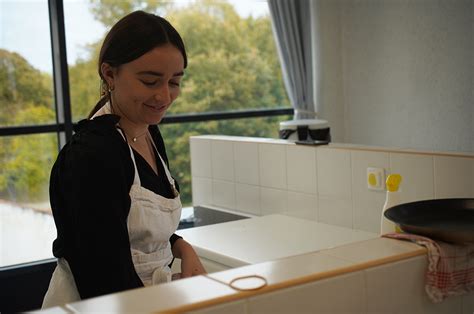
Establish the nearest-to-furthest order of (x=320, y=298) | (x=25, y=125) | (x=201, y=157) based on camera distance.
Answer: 1. (x=320, y=298)
2. (x=201, y=157)
3. (x=25, y=125)

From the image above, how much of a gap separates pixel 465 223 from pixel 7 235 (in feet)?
9.83

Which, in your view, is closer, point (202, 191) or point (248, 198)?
point (248, 198)

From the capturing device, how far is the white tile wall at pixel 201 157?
313cm

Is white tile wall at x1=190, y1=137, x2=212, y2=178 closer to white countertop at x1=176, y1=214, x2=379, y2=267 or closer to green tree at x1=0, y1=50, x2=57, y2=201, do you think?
white countertop at x1=176, y1=214, x2=379, y2=267

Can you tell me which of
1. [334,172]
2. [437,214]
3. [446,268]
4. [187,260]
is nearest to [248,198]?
[334,172]

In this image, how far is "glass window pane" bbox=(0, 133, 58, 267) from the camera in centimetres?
379

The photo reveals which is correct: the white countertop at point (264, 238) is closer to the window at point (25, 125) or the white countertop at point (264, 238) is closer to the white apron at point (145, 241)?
the white apron at point (145, 241)

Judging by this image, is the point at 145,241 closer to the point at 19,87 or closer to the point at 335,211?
the point at 335,211

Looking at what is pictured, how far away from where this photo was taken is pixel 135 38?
1352 mm

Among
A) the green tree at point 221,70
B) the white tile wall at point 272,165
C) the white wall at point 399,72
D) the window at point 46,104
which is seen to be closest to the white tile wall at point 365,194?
the white tile wall at point 272,165

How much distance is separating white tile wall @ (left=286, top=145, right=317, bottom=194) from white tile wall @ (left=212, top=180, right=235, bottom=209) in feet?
1.27

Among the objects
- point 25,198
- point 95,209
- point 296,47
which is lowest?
point 25,198

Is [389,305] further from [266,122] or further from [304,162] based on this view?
[266,122]

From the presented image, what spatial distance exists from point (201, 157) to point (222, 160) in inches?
6.5
